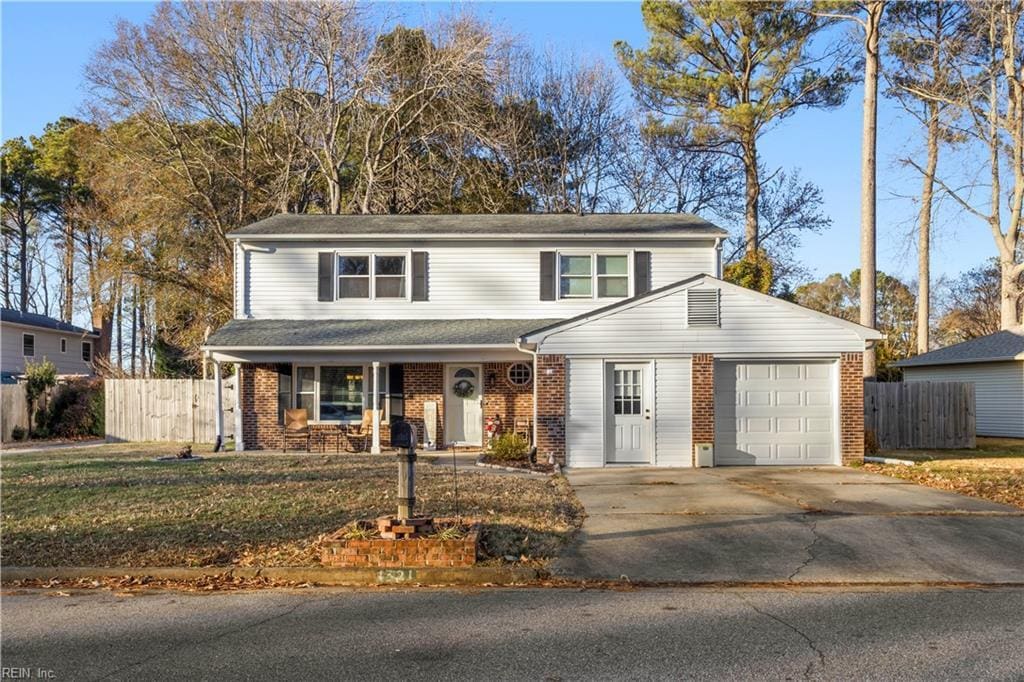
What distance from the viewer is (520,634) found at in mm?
6234

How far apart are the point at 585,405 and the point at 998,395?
52.8 ft

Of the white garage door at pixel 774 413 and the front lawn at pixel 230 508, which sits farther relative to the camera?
the white garage door at pixel 774 413

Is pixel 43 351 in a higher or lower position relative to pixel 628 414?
higher

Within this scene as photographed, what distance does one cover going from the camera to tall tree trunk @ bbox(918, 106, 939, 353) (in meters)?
29.8

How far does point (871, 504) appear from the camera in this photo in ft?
38.7

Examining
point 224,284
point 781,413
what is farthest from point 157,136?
point 781,413

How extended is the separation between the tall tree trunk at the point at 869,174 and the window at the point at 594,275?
26.8 ft

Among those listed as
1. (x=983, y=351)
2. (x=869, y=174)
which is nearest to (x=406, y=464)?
(x=869, y=174)

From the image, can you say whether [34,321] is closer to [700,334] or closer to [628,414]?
[628,414]

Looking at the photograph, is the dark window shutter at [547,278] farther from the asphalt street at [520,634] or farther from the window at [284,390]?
the asphalt street at [520,634]

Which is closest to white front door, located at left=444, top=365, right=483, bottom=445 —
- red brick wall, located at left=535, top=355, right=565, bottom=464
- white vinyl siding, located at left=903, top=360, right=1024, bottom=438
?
red brick wall, located at left=535, top=355, right=565, bottom=464

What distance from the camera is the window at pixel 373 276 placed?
20953 mm

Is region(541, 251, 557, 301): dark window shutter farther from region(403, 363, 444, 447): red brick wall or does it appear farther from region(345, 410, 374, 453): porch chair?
region(345, 410, 374, 453): porch chair

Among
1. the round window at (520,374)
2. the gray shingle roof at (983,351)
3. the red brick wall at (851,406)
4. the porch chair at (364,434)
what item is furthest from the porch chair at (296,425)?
the gray shingle roof at (983,351)
